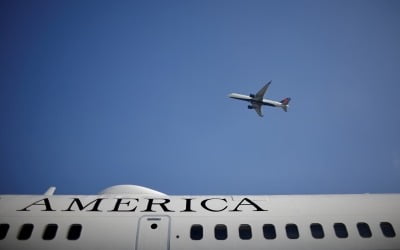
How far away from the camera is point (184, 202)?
31.9 feet

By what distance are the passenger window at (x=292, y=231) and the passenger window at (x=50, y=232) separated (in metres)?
6.42

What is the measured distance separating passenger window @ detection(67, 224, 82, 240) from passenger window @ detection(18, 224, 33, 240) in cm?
108

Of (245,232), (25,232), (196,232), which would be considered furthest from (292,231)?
(25,232)

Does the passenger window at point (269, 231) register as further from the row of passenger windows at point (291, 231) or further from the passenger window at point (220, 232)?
the passenger window at point (220, 232)

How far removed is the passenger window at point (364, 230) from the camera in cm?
845

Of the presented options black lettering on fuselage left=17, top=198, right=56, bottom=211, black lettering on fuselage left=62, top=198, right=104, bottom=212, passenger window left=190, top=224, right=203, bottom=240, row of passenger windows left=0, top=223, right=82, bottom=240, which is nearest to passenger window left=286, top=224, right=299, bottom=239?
passenger window left=190, top=224, right=203, bottom=240

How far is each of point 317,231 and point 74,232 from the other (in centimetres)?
673

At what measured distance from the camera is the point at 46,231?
8477mm

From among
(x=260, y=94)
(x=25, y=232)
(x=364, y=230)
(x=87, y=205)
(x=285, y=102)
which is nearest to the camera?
(x=25, y=232)

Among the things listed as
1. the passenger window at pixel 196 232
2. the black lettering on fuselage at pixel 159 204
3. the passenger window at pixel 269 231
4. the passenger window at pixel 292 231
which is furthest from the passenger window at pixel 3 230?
the passenger window at pixel 292 231

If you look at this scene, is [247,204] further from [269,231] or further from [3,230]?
[3,230]

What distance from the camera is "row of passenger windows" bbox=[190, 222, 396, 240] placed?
27.6 feet

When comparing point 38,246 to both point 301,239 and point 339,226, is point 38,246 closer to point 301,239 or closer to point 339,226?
point 301,239

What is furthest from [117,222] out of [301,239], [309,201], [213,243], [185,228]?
[309,201]
